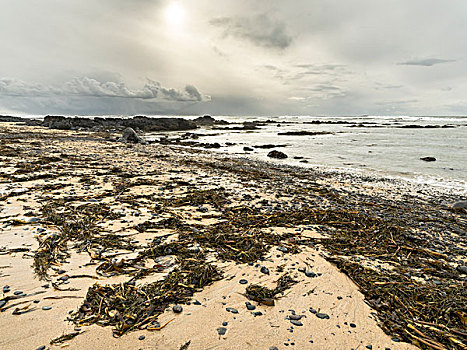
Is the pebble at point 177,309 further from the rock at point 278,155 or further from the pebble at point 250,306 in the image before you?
the rock at point 278,155

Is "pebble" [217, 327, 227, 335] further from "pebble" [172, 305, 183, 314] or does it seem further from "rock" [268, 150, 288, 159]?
"rock" [268, 150, 288, 159]

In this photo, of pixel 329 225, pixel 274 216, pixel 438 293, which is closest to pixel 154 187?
pixel 274 216

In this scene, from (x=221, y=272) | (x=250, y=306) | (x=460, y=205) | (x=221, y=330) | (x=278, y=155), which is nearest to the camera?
(x=221, y=330)

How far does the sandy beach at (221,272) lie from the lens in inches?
97.0

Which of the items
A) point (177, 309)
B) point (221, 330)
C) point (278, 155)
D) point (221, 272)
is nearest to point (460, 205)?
point (221, 272)

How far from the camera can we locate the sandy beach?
2463mm

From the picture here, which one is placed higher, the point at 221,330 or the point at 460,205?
the point at 221,330

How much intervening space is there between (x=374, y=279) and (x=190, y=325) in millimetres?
2763

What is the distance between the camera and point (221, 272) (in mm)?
3545

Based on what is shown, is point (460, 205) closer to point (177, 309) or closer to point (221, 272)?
point (221, 272)

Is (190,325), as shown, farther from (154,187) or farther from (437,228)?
(437,228)

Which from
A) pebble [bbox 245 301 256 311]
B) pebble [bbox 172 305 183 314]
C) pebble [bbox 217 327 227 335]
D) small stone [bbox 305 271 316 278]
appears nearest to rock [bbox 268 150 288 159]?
small stone [bbox 305 271 316 278]

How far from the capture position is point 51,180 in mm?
7777

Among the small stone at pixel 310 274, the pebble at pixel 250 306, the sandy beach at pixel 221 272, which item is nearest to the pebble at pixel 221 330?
the sandy beach at pixel 221 272
